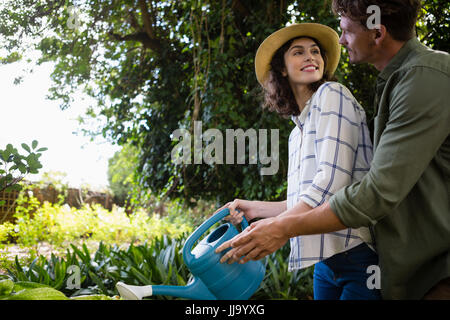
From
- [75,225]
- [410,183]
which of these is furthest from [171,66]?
[410,183]

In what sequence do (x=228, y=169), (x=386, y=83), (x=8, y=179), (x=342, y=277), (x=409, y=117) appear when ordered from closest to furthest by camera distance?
1. (x=409, y=117)
2. (x=386, y=83)
3. (x=342, y=277)
4. (x=8, y=179)
5. (x=228, y=169)

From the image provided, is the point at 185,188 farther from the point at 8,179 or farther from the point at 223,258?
the point at 223,258

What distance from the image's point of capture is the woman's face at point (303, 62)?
3.75 ft

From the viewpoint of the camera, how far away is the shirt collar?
2.60 feet

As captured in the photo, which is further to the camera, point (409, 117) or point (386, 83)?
point (386, 83)

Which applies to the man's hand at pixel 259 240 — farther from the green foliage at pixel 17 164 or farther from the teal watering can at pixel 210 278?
the green foliage at pixel 17 164

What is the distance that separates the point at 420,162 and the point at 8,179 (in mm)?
1282

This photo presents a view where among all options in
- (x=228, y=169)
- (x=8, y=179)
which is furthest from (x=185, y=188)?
(x=8, y=179)

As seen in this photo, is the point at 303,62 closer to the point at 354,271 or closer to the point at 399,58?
the point at 399,58

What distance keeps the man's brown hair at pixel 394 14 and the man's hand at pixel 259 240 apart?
53cm

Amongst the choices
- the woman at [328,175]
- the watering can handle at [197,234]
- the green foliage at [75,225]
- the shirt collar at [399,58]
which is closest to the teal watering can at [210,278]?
the watering can handle at [197,234]

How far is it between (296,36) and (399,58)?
0.54m

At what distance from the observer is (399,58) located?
2.61 feet
